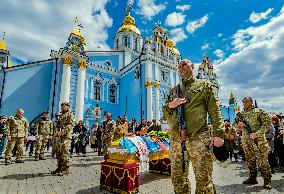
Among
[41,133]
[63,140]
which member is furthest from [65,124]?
[41,133]

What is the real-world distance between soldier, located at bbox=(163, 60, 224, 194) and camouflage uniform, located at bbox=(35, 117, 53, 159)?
9477mm

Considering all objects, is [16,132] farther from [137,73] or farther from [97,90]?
[137,73]

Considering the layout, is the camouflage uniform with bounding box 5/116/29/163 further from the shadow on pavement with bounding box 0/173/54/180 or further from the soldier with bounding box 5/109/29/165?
the shadow on pavement with bounding box 0/173/54/180

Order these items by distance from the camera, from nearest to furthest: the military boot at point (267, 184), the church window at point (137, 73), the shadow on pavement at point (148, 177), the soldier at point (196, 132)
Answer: the soldier at point (196, 132)
the military boot at point (267, 184)
the shadow on pavement at point (148, 177)
the church window at point (137, 73)

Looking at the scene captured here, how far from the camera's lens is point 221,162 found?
2973 millimetres

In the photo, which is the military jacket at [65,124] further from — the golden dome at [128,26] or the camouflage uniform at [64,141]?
the golden dome at [128,26]

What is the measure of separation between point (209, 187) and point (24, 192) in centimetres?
419

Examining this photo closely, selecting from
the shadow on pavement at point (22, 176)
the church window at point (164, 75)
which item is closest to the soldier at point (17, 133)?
the shadow on pavement at point (22, 176)

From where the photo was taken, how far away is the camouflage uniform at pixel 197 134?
2.96 meters

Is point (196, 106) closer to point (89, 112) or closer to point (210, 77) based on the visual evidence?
point (89, 112)

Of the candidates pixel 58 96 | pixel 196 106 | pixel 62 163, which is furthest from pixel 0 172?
pixel 58 96

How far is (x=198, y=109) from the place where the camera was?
3129mm

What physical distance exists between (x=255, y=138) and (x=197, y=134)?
337cm

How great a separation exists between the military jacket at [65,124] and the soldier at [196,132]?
4.64 m
